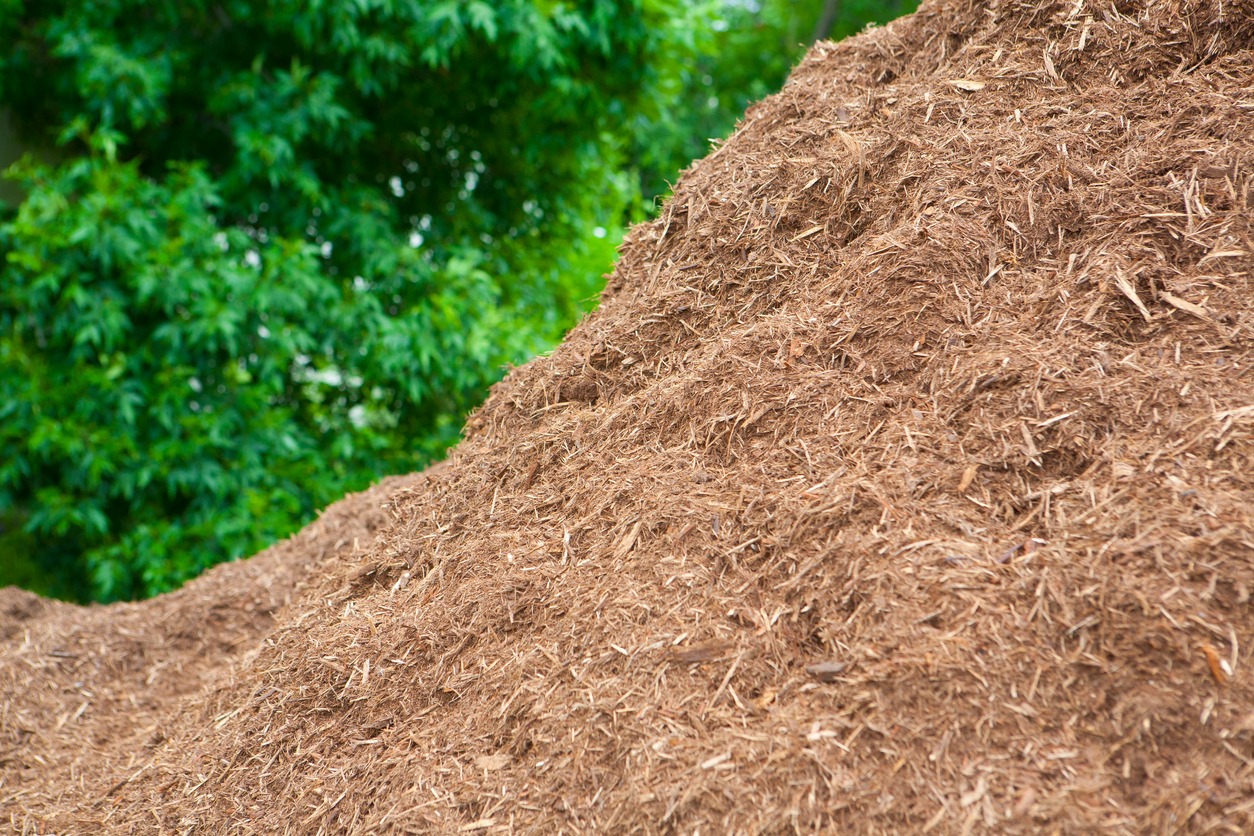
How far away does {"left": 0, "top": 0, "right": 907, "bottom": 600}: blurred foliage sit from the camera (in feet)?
17.5

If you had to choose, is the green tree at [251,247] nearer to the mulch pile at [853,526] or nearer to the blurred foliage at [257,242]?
the blurred foliage at [257,242]

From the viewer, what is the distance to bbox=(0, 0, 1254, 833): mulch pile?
1.90 m

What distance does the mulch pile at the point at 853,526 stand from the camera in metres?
1.90

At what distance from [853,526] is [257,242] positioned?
5.12 meters

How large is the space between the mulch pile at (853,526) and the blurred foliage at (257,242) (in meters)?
2.06

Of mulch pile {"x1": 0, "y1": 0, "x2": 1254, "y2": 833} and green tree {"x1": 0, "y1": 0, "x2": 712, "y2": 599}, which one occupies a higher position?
green tree {"x1": 0, "y1": 0, "x2": 712, "y2": 599}

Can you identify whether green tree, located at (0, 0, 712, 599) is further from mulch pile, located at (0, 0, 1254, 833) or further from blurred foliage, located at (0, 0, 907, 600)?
mulch pile, located at (0, 0, 1254, 833)

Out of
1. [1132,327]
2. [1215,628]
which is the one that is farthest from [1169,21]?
[1215,628]

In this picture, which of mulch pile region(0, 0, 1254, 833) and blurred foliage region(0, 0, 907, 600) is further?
blurred foliage region(0, 0, 907, 600)

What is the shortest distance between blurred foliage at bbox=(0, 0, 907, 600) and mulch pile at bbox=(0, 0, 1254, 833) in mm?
2062

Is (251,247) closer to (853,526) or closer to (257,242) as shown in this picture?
(257,242)

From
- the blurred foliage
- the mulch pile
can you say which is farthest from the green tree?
the mulch pile

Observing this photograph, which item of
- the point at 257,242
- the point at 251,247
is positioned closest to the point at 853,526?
the point at 251,247

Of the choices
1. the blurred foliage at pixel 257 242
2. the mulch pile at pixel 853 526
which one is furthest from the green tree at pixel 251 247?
the mulch pile at pixel 853 526
